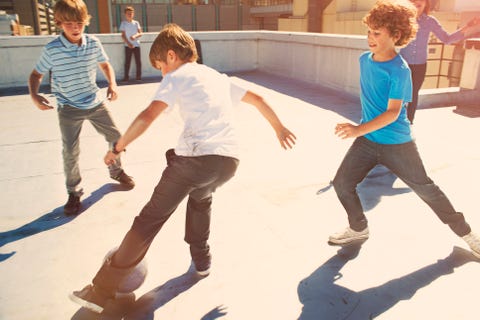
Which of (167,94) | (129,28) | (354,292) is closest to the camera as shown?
(167,94)

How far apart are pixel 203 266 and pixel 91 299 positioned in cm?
77

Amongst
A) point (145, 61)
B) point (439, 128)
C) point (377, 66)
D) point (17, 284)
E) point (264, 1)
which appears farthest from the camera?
point (264, 1)

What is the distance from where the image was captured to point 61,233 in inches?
143

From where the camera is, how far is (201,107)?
2400 mm

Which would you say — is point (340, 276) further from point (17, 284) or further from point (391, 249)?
point (17, 284)

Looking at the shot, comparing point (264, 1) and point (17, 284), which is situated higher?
point (264, 1)

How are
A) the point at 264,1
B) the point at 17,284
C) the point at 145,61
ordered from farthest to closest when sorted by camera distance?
the point at 264,1 → the point at 145,61 → the point at 17,284

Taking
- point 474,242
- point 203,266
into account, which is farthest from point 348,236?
point 203,266

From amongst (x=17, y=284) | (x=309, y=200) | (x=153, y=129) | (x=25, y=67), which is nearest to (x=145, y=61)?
(x=25, y=67)

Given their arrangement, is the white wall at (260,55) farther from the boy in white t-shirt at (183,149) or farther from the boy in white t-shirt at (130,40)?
the boy in white t-shirt at (183,149)

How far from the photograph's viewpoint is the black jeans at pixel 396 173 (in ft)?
9.55

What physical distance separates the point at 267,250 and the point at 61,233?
5.86 feet

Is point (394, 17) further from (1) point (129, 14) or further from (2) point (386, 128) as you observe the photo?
(1) point (129, 14)

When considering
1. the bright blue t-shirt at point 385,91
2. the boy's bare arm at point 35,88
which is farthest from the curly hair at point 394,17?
the boy's bare arm at point 35,88
